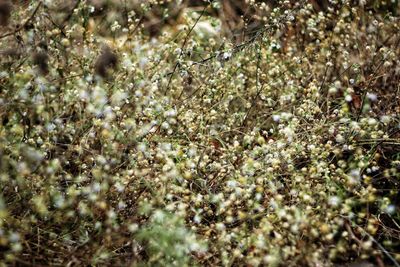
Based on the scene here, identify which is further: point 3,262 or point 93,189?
point 93,189

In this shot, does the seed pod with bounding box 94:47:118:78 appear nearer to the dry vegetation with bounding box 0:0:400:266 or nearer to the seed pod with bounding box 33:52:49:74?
the dry vegetation with bounding box 0:0:400:266

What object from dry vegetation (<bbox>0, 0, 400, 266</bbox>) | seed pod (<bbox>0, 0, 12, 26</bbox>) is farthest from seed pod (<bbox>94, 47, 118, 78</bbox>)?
seed pod (<bbox>0, 0, 12, 26</bbox>)

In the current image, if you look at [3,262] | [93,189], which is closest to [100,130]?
[93,189]

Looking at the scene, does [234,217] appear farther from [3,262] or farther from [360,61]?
[360,61]

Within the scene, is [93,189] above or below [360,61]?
below

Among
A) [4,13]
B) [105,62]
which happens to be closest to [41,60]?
[105,62]

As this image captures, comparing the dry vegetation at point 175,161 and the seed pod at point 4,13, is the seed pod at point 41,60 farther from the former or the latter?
the seed pod at point 4,13

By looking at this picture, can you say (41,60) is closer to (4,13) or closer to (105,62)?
(105,62)
